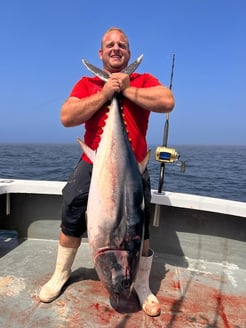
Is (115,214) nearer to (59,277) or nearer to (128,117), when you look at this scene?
(128,117)

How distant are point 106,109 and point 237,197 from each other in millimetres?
9243

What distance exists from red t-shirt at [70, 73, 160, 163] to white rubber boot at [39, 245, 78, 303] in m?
0.96

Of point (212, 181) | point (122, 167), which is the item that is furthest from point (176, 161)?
point (212, 181)

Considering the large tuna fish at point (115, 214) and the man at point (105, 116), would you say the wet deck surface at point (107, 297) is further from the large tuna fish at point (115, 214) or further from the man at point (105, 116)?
the large tuna fish at point (115, 214)

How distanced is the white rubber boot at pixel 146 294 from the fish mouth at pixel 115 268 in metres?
0.71

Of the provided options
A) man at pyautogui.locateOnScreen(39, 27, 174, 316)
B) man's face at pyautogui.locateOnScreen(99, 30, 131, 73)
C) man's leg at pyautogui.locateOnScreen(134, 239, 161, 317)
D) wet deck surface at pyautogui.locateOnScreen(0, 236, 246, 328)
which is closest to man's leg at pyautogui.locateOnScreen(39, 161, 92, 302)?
man at pyautogui.locateOnScreen(39, 27, 174, 316)

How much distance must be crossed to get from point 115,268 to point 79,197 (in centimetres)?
79

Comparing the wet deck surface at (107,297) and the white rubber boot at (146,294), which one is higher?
the white rubber boot at (146,294)

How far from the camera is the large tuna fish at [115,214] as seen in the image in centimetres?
184

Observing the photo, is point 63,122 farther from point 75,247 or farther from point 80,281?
point 80,281

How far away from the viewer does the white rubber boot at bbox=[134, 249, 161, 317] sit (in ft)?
8.05

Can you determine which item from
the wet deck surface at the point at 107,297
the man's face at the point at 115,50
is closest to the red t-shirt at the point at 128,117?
the man's face at the point at 115,50

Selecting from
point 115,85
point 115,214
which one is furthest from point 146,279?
point 115,85

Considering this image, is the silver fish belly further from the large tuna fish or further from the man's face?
the man's face
